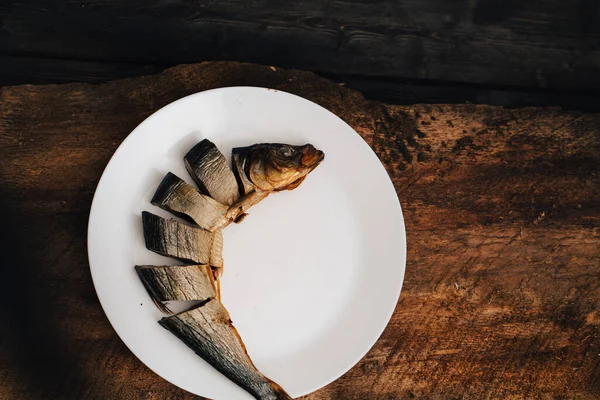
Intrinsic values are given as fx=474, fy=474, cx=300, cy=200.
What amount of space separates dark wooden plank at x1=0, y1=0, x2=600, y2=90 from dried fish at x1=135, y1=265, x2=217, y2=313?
3.61 feet

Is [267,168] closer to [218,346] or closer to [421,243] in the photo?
[218,346]

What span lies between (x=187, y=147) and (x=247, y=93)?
34cm

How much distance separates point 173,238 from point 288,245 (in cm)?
49

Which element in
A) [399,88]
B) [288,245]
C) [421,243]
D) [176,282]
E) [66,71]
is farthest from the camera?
[399,88]

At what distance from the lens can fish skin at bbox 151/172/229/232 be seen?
192cm

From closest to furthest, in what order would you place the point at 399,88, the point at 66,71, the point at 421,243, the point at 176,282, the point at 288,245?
the point at 176,282 < the point at 288,245 < the point at 421,243 < the point at 66,71 < the point at 399,88

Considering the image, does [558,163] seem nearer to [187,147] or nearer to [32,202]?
[187,147]

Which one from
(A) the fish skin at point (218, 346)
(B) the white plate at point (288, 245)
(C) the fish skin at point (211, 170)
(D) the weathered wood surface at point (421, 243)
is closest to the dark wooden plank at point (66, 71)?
(D) the weathered wood surface at point (421, 243)

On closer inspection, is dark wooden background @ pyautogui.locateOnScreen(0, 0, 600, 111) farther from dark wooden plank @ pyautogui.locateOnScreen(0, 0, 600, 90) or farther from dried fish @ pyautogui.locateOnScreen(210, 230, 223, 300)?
dried fish @ pyautogui.locateOnScreen(210, 230, 223, 300)

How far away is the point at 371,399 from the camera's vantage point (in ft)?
7.25

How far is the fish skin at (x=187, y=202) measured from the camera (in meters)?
1.92

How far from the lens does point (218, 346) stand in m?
1.91

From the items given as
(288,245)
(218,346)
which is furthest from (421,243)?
(218,346)

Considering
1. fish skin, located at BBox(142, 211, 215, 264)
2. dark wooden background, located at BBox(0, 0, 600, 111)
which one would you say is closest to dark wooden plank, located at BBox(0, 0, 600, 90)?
dark wooden background, located at BBox(0, 0, 600, 111)
